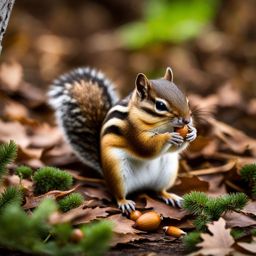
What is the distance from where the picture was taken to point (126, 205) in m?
3.39

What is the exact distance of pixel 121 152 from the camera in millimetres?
3467

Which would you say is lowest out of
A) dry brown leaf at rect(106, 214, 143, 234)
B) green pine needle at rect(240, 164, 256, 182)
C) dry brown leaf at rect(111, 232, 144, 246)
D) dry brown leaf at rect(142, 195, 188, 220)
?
dry brown leaf at rect(111, 232, 144, 246)

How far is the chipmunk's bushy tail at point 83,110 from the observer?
152 inches

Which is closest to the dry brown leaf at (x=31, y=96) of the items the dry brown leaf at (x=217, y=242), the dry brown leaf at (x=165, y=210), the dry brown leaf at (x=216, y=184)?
the dry brown leaf at (x=216, y=184)

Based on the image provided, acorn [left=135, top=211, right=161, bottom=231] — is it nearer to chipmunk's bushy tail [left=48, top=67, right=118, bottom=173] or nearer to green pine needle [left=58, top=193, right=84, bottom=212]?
green pine needle [left=58, top=193, right=84, bottom=212]

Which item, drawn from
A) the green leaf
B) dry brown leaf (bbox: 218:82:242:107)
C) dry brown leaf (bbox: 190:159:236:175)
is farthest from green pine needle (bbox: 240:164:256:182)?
the green leaf

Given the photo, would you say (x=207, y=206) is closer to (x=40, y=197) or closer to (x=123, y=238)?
(x=123, y=238)

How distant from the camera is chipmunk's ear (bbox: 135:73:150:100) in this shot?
3.30 meters

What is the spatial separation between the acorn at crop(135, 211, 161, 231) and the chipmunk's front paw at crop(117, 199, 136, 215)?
20cm

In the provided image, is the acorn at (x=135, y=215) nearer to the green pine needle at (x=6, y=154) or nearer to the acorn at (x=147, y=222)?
the acorn at (x=147, y=222)

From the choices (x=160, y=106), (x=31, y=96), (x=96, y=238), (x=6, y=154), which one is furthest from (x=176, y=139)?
(x=31, y=96)

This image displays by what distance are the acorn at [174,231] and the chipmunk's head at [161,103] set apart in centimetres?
52

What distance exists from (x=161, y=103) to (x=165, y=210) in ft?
1.92

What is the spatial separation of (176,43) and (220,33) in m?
1.15
